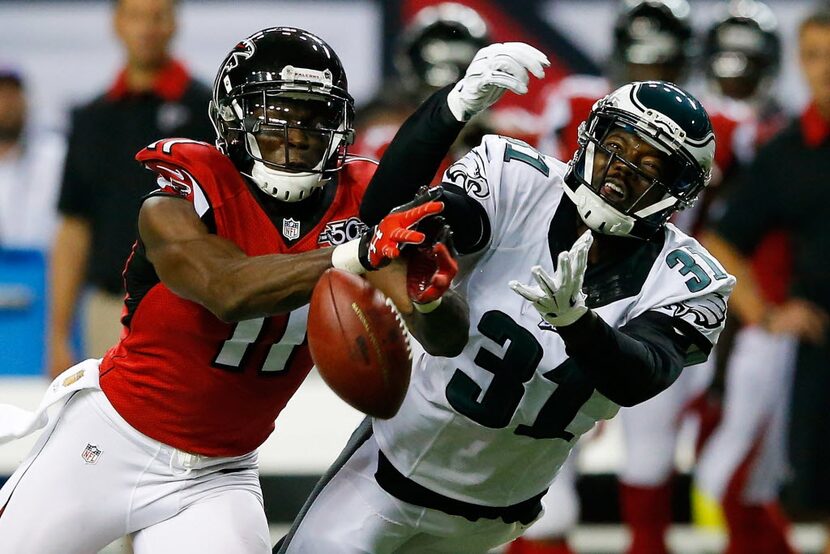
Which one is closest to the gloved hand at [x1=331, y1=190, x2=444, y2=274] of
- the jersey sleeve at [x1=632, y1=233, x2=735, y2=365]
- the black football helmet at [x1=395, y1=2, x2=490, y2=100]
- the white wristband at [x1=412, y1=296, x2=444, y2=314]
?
the white wristband at [x1=412, y1=296, x2=444, y2=314]

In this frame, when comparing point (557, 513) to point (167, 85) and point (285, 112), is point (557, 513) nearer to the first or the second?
point (167, 85)

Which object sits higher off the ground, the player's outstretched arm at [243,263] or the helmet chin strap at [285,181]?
the helmet chin strap at [285,181]

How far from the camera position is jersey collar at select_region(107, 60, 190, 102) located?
16.4 feet

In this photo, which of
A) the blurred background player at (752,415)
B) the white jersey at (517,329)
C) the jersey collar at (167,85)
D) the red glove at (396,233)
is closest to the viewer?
the red glove at (396,233)

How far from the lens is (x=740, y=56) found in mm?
6176

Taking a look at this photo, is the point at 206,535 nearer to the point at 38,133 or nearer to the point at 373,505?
the point at 373,505

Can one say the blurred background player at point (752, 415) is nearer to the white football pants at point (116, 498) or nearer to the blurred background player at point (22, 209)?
Answer: the blurred background player at point (22, 209)

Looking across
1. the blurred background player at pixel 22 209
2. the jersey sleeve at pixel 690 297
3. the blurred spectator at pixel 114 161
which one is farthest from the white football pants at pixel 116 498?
the blurred background player at pixel 22 209

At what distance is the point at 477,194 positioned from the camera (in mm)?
2947

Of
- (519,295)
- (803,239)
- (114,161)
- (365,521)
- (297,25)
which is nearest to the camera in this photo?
(519,295)

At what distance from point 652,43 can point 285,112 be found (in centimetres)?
254

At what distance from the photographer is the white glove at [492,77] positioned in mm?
2830

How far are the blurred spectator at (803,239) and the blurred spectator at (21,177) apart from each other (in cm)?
262

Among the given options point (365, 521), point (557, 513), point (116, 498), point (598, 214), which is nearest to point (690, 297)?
point (598, 214)
